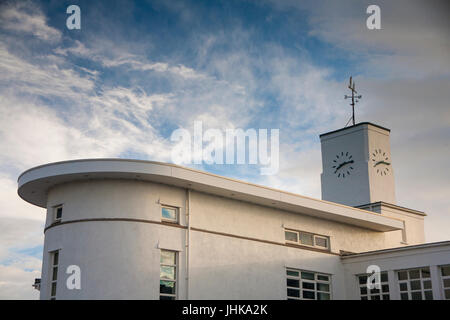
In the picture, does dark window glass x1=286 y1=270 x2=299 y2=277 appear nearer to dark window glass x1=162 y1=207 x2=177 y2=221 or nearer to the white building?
the white building

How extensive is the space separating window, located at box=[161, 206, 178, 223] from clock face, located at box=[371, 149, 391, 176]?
14990 mm

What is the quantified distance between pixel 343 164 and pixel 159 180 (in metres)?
15.3

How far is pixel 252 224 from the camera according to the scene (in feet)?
74.8

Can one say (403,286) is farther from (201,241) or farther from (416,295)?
(201,241)

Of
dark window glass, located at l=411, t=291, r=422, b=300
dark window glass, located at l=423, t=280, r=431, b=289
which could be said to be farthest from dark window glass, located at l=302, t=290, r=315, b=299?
dark window glass, located at l=423, t=280, r=431, b=289

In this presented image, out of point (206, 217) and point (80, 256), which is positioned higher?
point (206, 217)

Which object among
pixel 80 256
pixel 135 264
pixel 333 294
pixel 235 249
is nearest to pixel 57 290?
pixel 80 256

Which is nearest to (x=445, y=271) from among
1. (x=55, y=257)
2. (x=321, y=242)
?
(x=321, y=242)

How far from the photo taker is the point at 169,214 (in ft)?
68.1

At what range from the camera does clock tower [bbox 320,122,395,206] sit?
32188 mm

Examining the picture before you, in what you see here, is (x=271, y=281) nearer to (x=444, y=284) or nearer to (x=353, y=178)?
(x=444, y=284)

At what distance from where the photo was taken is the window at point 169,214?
20.6m
